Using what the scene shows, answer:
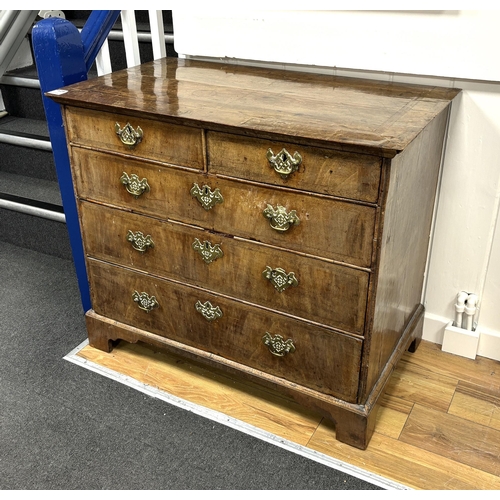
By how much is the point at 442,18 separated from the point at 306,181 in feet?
2.17

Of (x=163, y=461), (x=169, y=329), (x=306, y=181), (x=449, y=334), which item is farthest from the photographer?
(x=449, y=334)

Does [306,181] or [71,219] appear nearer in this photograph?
[306,181]

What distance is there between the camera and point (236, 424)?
173cm

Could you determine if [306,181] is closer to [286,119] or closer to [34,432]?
[286,119]

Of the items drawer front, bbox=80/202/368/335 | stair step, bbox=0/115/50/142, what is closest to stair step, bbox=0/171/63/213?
stair step, bbox=0/115/50/142

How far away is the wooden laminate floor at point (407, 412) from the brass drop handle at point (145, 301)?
9.0 inches

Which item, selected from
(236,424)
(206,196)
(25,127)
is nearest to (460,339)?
(236,424)

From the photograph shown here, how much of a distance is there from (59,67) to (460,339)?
1.54m

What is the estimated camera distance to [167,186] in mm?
1618

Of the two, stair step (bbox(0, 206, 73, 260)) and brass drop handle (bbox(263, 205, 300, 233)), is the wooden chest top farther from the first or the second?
stair step (bbox(0, 206, 73, 260))

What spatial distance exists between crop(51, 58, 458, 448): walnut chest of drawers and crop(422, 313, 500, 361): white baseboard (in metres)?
0.19

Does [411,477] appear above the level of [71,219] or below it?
below

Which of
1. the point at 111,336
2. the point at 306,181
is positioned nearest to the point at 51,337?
the point at 111,336

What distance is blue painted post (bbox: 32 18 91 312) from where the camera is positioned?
170 cm
